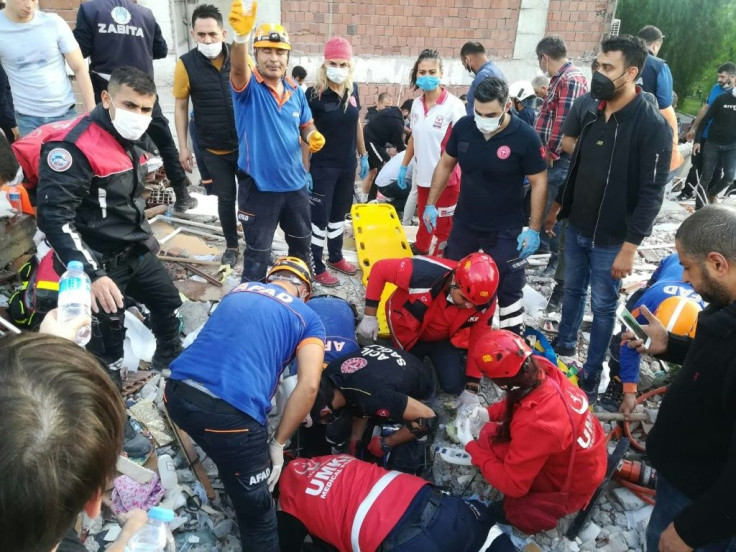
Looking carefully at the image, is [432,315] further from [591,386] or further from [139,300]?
[139,300]

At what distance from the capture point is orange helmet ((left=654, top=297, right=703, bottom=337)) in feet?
10.6

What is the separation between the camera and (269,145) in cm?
406

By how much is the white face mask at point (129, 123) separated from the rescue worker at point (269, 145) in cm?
95

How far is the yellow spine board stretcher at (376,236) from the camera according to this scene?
5.32 meters

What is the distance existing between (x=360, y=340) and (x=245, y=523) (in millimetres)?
1792

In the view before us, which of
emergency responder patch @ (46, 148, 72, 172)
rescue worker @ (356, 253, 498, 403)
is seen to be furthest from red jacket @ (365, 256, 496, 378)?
emergency responder patch @ (46, 148, 72, 172)

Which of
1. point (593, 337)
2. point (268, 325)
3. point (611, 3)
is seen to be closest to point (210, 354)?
point (268, 325)

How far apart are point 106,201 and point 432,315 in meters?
2.17

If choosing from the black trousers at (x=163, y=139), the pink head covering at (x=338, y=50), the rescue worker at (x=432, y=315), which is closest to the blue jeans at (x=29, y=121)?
the black trousers at (x=163, y=139)

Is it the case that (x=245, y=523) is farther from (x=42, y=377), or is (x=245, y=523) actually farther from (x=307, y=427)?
(x=42, y=377)

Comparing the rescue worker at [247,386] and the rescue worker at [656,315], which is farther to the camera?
the rescue worker at [656,315]

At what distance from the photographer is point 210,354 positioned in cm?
241

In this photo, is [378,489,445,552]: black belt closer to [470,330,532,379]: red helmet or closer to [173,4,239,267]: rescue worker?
[470,330,532,379]: red helmet

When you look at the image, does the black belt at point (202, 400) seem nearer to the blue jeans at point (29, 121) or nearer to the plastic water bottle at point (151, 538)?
the plastic water bottle at point (151, 538)
